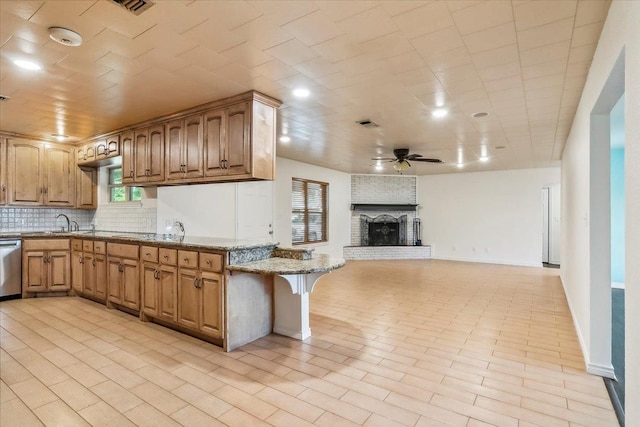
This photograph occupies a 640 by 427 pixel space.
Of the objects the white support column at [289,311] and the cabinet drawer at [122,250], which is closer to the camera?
the white support column at [289,311]

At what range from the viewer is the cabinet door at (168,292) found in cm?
345

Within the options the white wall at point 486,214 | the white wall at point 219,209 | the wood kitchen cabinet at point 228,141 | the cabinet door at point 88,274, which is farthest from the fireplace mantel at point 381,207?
the cabinet door at point 88,274

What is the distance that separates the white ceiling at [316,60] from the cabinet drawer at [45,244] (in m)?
1.60

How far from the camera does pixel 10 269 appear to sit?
15.4 ft

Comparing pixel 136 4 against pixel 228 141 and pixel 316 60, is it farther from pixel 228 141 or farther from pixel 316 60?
pixel 228 141

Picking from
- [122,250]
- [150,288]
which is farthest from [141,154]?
[150,288]

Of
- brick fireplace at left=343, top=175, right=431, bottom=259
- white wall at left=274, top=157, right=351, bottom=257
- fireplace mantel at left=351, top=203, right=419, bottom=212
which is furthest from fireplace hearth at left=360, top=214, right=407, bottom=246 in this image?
white wall at left=274, top=157, right=351, bottom=257

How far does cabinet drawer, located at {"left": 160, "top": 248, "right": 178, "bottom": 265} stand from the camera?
3.43 m

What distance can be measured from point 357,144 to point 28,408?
477cm

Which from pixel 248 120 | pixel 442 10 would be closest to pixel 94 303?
pixel 248 120

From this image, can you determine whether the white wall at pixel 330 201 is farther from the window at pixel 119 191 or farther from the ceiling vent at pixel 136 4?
the ceiling vent at pixel 136 4

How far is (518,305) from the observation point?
469 cm

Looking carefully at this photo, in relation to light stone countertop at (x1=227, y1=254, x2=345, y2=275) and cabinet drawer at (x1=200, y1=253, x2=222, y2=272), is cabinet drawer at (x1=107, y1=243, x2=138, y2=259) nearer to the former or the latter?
cabinet drawer at (x1=200, y1=253, x2=222, y2=272)

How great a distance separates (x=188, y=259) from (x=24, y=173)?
→ 3.72 metres
